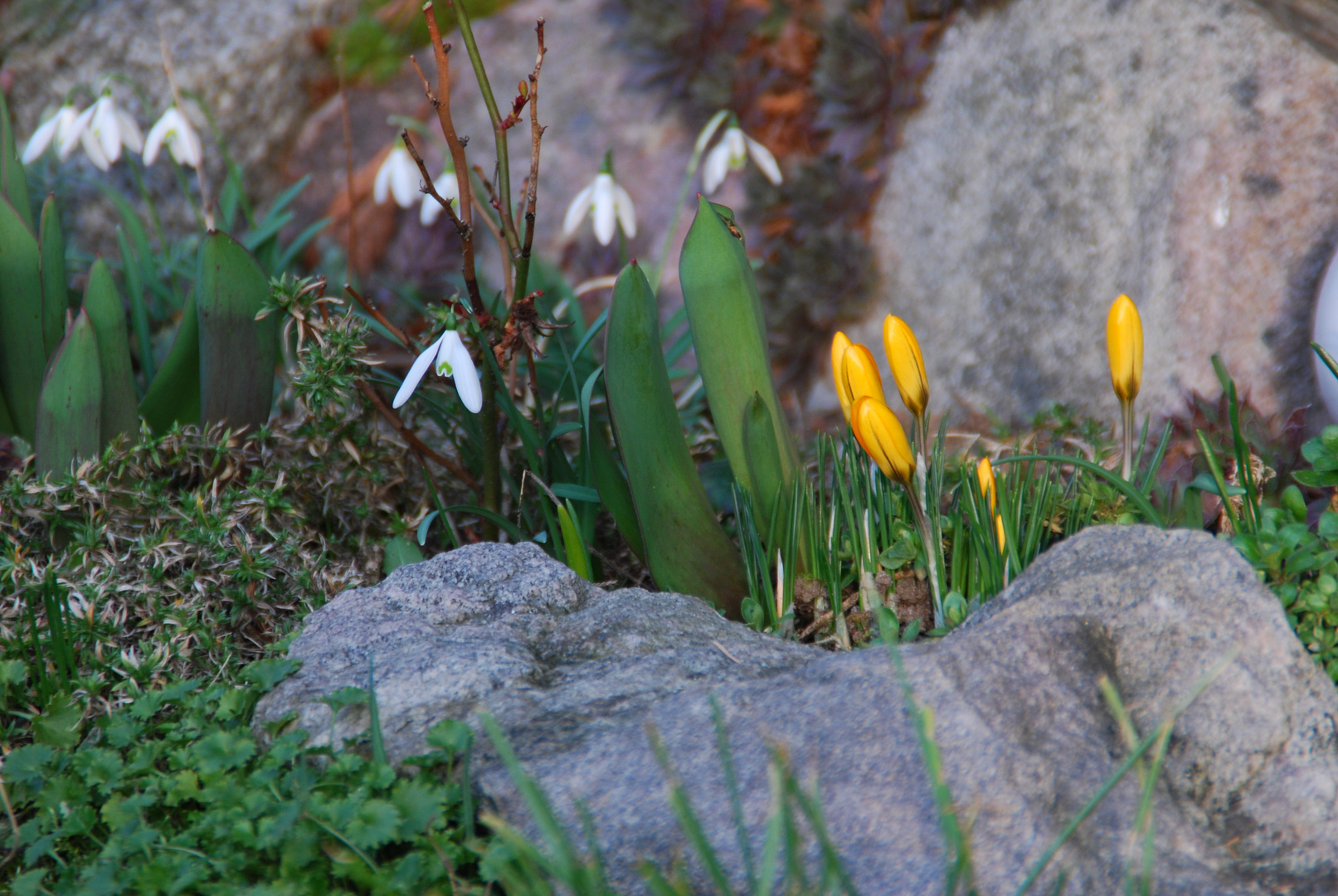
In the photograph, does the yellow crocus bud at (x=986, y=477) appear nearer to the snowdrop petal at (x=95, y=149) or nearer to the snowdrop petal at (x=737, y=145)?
the snowdrop petal at (x=737, y=145)

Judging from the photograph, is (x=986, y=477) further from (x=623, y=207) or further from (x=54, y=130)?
(x=54, y=130)

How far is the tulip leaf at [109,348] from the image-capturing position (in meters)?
2.02

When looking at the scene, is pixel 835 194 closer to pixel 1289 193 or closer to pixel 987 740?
pixel 1289 193

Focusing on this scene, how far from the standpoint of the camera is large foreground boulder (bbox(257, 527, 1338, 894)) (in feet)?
3.49

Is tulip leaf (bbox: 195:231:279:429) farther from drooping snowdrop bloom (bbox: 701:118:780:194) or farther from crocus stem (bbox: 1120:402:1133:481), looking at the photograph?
crocus stem (bbox: 1120:402:1133:481)

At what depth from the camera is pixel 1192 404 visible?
231 centimetres

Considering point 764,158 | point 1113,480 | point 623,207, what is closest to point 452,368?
point 623,207

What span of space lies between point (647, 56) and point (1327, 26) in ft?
7.42

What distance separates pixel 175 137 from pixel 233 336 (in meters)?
0.96

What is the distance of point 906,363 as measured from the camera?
5.20 ft

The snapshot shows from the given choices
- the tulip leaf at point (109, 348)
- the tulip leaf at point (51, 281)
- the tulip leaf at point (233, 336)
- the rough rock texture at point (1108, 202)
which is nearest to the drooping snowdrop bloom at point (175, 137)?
the tulip leaf at point (51, 281)

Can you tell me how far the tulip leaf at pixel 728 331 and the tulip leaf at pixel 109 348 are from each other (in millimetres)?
1293

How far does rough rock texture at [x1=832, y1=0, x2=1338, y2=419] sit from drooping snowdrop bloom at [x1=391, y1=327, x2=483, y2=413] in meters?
2.06

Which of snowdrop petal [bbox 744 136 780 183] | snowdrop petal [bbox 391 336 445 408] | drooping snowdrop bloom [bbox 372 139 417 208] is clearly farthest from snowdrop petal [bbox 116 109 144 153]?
snowdrop petal [bbox 744 136 780 183]
